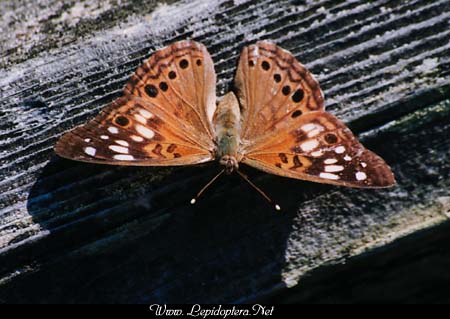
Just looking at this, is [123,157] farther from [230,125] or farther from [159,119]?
[230,125]

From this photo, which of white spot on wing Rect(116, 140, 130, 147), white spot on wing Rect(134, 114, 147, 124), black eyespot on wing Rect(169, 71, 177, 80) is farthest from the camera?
black eyespot on wing Rect(169, 71, 177, 80)

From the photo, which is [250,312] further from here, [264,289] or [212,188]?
[212,188]

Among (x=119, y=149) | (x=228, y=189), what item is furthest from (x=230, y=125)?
(x=228, y=189)

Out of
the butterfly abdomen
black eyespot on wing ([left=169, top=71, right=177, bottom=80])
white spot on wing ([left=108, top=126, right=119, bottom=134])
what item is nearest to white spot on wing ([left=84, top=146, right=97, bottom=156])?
white spot on wing ([left=108, top=126, right=119, bottom=134])

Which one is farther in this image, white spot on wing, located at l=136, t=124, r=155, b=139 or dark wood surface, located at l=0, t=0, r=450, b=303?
white spot on wing, located at l=136, t=124, r=155, b=139

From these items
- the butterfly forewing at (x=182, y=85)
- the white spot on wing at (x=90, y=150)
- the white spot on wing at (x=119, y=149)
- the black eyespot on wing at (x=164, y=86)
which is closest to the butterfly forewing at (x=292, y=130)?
the butterfly forewing at (x=182, y=85)

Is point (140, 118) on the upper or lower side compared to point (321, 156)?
upper

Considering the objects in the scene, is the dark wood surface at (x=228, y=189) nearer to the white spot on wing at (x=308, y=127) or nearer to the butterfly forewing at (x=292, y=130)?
the butterfly forewing at (x=292, y=130)

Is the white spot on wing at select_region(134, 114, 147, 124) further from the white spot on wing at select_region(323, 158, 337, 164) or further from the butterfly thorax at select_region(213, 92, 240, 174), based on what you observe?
the white spot on wing at select_region(323, 158, 337, 164)
